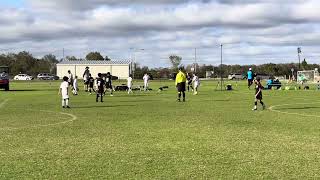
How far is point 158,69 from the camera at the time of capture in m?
119

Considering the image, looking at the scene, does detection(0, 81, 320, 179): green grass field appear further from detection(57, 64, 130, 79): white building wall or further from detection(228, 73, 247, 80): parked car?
detection(57, 64, 130, 79): white building wall

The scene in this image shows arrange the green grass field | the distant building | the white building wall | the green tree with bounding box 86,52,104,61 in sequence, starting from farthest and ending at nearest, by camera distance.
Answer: the green tree with bounding box 86,52,104,61 → the distant building → the white building wall → the green grass field

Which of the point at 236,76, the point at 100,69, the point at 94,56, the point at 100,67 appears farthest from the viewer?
the point at 94,56

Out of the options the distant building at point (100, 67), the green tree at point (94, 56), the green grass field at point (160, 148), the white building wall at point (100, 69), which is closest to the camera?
Answer: the green grass field at point (160, 148)

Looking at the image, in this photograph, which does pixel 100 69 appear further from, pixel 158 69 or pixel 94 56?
pixel 94 56

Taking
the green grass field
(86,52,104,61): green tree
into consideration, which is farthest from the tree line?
the green grass field

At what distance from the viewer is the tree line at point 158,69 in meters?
A: 113

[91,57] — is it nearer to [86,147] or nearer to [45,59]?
[45,59]

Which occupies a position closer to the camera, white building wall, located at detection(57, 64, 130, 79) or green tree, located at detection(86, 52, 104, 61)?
white building wall, located at detection(57, 64, 130, 79)

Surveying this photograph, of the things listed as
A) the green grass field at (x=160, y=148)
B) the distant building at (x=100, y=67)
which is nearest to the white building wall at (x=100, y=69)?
the distant building at (x=100, y=67)

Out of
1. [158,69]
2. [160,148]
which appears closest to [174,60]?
[158,69]

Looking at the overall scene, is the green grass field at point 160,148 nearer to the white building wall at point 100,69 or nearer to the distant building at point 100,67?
the white building wall at point 100,69

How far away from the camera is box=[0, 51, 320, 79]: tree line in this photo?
113 m

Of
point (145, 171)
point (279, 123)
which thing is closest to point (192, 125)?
point (279, 123)
